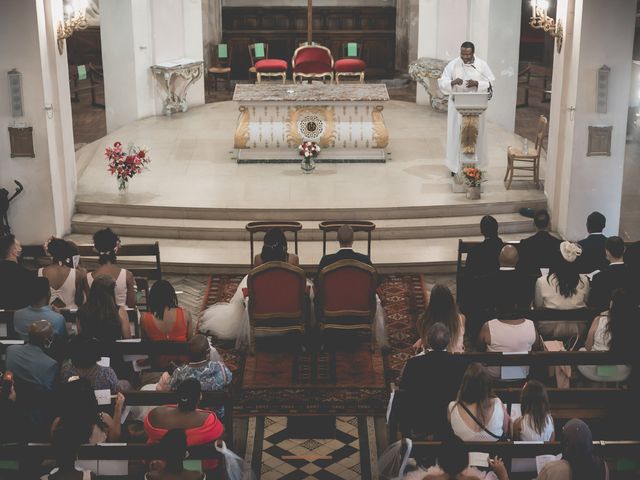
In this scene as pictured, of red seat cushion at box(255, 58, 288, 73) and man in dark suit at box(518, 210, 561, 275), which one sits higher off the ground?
red seat cushion at box(255, 58, 288, 73)

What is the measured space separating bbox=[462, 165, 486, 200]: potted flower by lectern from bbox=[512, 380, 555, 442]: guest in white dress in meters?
6.45

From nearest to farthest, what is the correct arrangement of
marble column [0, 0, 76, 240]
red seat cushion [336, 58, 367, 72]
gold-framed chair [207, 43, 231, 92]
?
marble column [0, 0, 76, 240] → red seat cushion [336, 58, 367, 72] → gold-framed chair [207, 43, 231, 92]

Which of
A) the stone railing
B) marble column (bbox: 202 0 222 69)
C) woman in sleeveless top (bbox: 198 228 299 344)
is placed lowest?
woman in sleeveless top (bbox: 198 228 299 344)

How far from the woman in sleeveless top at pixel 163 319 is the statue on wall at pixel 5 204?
418 cm

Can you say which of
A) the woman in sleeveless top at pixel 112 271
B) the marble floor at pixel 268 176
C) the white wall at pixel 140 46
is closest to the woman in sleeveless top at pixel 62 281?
the woman in sleeveless top at pixel 112 271

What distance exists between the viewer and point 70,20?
11547 millimetres

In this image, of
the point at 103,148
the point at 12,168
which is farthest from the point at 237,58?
the point at 12,168

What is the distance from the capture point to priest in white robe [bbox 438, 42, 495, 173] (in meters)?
12.6

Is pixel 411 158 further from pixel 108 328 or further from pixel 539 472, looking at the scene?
pixel 539 472

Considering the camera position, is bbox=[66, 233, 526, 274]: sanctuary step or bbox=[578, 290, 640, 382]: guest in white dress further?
bbox=[66, 233, 526, 274]: sanctuary step

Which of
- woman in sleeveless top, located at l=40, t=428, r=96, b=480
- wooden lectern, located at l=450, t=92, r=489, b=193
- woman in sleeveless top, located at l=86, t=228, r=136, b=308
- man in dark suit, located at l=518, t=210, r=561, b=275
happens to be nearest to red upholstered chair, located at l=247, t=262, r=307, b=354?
woman in sleeveless top, located at l=86, t=228, r=136, b=308

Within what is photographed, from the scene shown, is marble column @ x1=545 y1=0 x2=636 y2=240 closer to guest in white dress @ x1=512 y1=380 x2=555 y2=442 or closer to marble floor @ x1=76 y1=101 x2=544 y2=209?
marble floor @ x1=76 y1=101 x2=544 y2=209

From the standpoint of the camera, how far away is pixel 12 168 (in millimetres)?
11234

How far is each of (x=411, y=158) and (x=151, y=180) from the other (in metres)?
3.65
